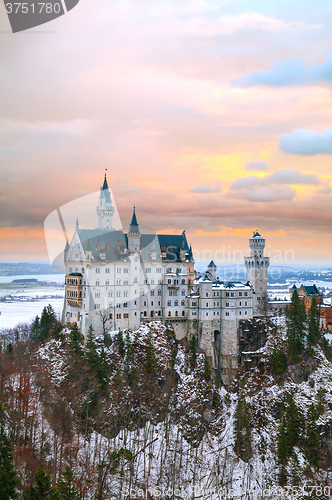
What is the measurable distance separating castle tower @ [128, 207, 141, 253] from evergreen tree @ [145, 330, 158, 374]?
1872 cm

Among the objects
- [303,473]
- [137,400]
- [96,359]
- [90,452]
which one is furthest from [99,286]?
[303,473]

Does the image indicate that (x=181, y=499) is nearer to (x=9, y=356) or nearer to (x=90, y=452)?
(x=90, y=452)

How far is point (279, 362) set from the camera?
3381 inches

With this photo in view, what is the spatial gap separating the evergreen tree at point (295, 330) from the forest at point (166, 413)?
0.87ft

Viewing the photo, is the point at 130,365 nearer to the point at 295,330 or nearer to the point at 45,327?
the point at 45,327

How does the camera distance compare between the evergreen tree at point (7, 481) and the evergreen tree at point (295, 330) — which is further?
the evergreen tree at point (295, 330)

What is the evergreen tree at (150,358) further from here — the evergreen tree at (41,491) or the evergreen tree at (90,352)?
the evergreen tree at (41,491)

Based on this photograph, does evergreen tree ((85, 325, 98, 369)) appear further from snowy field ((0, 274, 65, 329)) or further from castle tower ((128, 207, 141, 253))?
snowy field ((0, 274, 65, 329))

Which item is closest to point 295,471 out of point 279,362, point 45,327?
point 279,362

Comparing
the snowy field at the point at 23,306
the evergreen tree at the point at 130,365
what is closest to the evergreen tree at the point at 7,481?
the evergreen tree at the point at 130,365

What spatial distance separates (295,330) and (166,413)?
3090 centimetres

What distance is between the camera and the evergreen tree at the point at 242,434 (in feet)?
246

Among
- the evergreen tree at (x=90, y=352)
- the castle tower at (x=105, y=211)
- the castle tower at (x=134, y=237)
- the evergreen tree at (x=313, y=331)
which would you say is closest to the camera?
the evergreen tree at (x=90, y=352)

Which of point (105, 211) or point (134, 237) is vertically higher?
point (105, 211)
